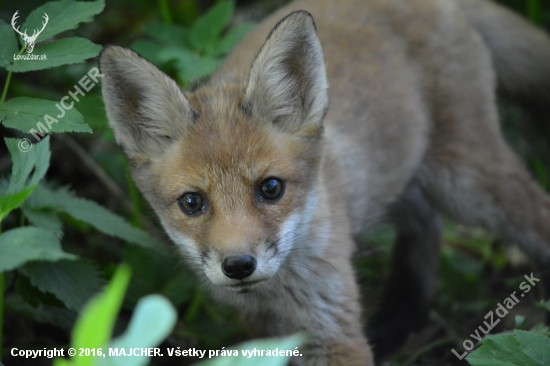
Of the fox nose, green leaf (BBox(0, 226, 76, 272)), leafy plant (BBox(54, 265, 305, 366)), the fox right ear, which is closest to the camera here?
leafy plant (BBox(54, 265, 305, 366))

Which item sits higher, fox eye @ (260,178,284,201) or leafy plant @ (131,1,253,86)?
leafy plant @ (131,1,253,86)

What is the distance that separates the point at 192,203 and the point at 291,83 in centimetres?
78

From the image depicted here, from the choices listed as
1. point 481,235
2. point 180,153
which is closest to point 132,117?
point 180,153

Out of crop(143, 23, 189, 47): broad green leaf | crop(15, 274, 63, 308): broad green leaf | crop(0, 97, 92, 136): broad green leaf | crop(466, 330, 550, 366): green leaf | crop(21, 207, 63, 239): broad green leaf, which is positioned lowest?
crop(15, 274, 63, 308): broad green leaf

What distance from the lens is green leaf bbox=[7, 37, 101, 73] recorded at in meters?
2.59

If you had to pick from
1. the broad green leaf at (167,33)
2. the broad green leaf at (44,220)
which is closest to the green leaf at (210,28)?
the broad green leaf at (167,33)

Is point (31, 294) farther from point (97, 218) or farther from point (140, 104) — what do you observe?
point (140, 104)

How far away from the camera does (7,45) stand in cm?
268

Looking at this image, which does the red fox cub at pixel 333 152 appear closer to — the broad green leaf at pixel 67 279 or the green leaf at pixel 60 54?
the green leaf at pixel 60 54

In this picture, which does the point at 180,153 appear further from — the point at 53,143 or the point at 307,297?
the point at 53,143

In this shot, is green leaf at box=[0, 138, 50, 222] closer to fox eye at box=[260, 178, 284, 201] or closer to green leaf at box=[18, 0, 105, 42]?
green leaf at box=[18, 0, 105, 42]

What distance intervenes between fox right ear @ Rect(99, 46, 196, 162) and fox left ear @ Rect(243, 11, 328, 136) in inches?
13.1

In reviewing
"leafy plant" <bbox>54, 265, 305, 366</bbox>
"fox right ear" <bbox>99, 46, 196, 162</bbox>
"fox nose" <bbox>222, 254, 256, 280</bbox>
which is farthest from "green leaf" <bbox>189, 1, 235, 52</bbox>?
"leafy plant" <bbox>54, 265, 305, 366</bbox>

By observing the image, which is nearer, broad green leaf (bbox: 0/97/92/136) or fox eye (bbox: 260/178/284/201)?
broad green leaf (bbox: 0/97/92/136)
